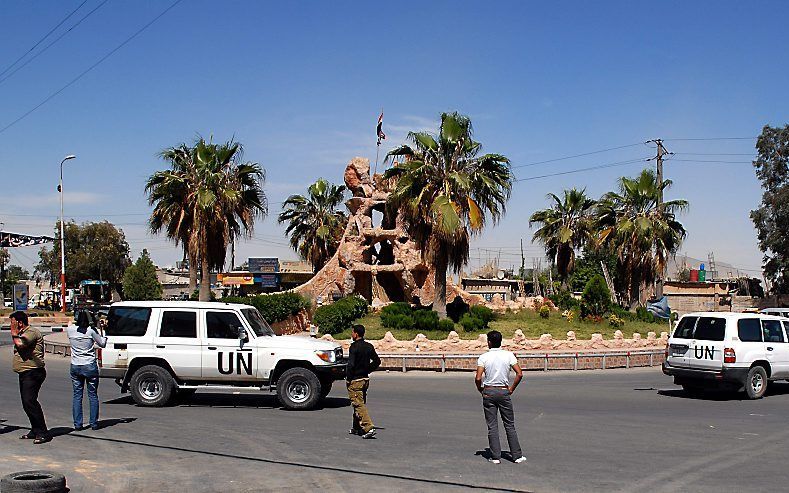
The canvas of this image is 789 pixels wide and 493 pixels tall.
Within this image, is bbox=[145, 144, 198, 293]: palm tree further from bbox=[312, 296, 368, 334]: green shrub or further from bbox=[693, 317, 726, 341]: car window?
bbox=[693, 317, 726, 341]: car window

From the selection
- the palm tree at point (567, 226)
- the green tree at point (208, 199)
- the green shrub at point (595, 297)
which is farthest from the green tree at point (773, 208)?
the green tree at point (208, 199)

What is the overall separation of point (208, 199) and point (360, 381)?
21107mm

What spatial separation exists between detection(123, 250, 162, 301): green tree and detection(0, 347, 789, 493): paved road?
54060 millimetres

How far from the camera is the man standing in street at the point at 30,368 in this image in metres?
10.3

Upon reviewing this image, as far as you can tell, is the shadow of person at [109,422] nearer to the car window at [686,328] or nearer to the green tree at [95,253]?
the car window at [686,328]

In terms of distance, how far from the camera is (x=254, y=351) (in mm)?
14211

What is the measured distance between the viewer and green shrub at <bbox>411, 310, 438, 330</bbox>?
30156 mm

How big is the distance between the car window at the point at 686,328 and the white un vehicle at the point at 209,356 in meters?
7.86

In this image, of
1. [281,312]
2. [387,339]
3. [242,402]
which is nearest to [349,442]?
[242,402]

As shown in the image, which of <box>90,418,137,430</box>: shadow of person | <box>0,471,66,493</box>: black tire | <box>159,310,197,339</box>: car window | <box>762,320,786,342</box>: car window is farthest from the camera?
<box>762,320,786,342</box>: car window

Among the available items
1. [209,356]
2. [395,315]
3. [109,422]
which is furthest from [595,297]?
[109,422]

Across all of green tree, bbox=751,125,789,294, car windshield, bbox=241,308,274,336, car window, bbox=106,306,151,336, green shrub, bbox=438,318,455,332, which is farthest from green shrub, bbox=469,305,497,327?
green tree, bbox=751,125,789,294

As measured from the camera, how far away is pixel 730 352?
639 inches

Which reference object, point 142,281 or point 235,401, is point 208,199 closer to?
point 235,401
